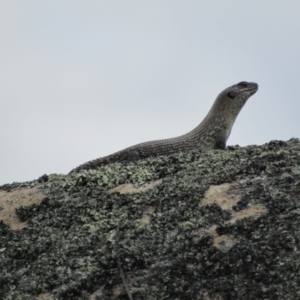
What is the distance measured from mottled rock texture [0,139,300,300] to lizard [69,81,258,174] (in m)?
4.92

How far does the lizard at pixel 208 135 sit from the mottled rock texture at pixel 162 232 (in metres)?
4.92

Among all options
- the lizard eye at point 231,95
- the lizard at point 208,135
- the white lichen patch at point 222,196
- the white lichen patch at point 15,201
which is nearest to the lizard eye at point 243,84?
the lizard at point 208,135

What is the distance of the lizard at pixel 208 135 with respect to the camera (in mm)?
10633

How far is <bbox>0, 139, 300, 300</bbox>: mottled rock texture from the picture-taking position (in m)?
2.97

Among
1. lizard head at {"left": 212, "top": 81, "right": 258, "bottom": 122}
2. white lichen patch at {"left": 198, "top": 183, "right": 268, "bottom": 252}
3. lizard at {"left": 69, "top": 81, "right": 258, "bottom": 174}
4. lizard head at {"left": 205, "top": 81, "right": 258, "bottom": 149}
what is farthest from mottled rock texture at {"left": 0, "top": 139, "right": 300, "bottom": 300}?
lizard head at {"left": 212, "top": 81, "right": 258, "bottom": 122}

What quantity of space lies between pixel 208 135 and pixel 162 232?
9067 mm

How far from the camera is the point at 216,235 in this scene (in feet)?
10.7

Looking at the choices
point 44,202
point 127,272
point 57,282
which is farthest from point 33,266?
point 44,202

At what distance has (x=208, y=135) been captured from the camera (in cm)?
1236

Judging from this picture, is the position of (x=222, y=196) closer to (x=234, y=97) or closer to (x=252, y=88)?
(x=234, y=97)

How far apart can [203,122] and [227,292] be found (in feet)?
34.0

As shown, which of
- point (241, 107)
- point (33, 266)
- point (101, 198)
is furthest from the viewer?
point (241, 107)

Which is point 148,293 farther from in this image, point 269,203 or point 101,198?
point 101,198

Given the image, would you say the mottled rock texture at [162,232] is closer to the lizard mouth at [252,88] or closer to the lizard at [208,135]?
the lizard at [208,135]
